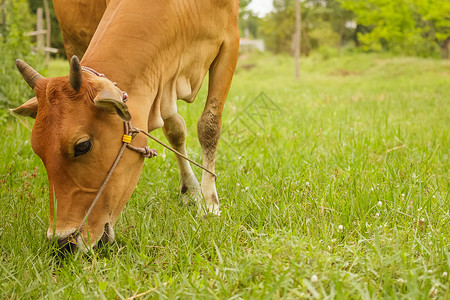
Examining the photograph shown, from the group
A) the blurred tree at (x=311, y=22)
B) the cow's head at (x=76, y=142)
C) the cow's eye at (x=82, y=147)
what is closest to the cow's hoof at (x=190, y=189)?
the cow's head at (x=76, y=142)

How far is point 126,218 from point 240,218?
69 cm

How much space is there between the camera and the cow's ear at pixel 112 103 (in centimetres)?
205

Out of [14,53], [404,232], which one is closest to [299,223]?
[404,232]

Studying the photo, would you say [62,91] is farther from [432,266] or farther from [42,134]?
[432,266]

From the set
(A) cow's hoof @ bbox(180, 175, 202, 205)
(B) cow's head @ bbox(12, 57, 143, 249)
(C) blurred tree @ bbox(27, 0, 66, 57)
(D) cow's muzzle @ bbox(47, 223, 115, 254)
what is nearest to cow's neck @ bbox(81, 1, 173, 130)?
(B) cow's head @ bbox(12, 57, 143, 249)

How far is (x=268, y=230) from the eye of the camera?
8.37ft

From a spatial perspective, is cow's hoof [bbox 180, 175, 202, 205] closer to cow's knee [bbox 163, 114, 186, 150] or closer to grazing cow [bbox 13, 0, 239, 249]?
grazing cow [bbox 13, 0, 239, 249]

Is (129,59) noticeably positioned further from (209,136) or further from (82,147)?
(209,136)

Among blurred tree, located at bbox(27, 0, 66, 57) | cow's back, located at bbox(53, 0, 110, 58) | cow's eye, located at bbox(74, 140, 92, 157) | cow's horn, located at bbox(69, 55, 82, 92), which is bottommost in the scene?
cow's eye, located at bbox(74, 140, 92, 157)

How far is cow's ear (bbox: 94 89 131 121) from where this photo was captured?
6.72ft

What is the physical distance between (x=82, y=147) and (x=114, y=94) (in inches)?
11.5

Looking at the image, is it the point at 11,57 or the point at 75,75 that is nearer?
the point at 75,75

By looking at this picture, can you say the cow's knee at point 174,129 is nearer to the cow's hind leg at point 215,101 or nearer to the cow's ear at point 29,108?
the cow's hind leg at point 215,101

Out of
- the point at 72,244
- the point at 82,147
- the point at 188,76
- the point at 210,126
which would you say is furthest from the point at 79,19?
the point at 72,244
